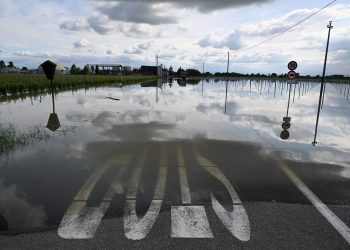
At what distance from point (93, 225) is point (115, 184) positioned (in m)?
1.67

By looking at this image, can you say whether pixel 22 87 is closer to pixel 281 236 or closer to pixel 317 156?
pixel 317 156

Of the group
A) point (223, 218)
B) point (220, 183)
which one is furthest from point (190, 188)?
point (223, 218)

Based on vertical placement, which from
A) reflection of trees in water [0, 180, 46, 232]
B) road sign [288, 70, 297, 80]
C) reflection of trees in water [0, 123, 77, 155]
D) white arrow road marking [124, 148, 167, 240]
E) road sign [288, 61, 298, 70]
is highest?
road sign [288, 61, 298, 70]

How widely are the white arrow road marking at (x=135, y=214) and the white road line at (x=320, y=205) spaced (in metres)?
2.65

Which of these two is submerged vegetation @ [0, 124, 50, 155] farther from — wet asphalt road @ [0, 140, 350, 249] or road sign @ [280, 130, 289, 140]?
road sign @ [280, 130, 289, 140]

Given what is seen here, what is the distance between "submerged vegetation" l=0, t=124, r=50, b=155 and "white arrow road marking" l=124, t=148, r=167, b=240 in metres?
4.44

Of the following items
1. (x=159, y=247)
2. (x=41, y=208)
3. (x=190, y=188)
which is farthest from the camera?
(x=190, y=188)

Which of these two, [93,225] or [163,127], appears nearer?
[93,225]

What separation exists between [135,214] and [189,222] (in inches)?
34.4

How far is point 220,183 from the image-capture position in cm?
618

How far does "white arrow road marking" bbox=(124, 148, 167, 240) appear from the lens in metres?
4.26

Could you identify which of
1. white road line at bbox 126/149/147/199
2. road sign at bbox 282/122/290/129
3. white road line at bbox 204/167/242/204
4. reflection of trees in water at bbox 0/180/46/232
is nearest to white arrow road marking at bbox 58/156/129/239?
white road line at bbox 126/149/147/199

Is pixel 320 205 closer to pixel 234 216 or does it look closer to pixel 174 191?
pixel 234 216

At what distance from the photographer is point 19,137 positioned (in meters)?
10.0
